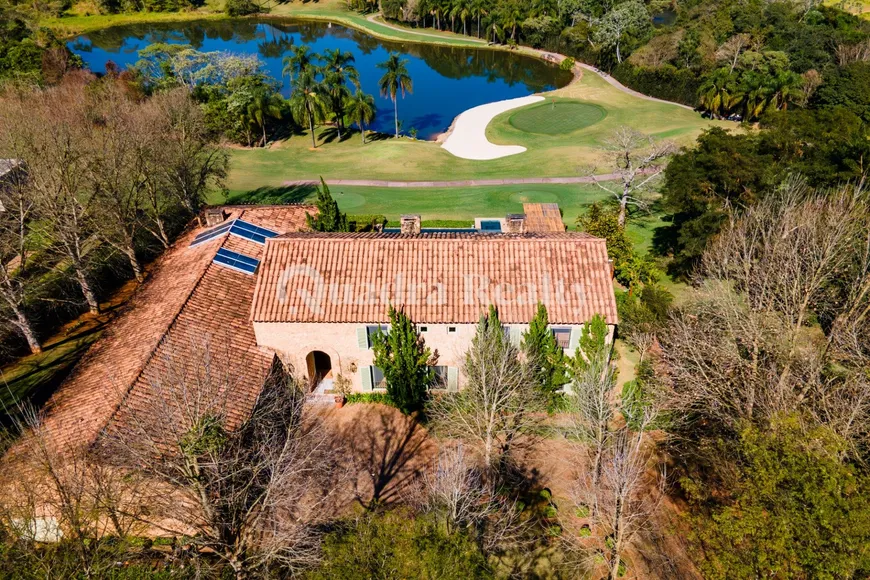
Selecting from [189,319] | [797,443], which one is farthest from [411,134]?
[797,443]

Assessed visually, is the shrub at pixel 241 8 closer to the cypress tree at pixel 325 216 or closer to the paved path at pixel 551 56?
the paved path at pixel 551 56

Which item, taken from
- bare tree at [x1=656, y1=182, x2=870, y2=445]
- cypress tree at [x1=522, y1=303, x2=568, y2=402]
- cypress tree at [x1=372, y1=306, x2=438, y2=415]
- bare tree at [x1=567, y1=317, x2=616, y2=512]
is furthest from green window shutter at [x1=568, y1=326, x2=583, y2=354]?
cypress tree at [x1=372, y1=306, x2=438, y2=415]

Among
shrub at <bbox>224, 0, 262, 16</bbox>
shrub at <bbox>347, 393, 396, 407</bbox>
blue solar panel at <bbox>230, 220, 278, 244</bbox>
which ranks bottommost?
shrub at <bbox>347, 393, 396, 407</bbox>

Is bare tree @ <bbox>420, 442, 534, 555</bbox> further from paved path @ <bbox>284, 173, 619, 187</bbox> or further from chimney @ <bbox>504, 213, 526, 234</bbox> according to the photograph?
paved path @ <bbox>284, 173, 619, 187</bbox>

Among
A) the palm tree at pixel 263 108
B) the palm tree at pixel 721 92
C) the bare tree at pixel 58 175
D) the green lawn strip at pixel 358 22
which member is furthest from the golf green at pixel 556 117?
the bare tree at pixel 58 175

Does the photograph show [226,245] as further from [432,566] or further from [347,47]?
[347,47]

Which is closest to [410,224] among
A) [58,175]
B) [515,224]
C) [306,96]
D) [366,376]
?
[515,224]

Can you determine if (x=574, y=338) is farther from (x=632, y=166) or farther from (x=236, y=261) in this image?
(x=632, y=166)
